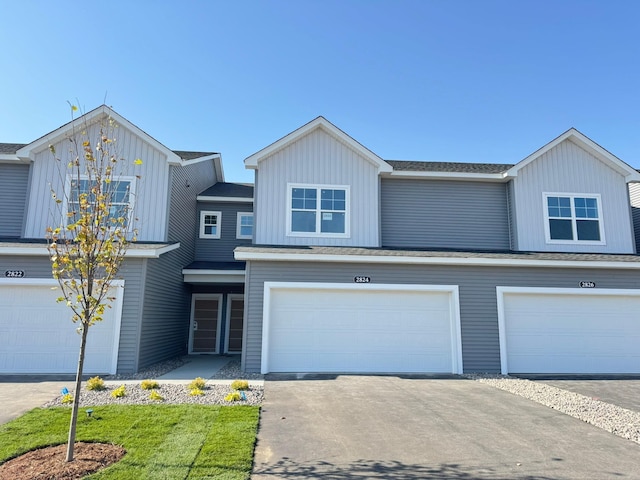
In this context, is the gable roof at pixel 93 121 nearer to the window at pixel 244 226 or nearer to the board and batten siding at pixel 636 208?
the window at pixel 244 226

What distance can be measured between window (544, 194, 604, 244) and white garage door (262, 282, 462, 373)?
185 inches

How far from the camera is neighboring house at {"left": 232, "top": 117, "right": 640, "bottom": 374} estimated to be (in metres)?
10.1

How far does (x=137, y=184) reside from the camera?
1127 cm

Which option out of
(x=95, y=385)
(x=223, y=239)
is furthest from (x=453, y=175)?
(x=95, y=385)

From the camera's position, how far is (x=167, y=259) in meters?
11.6

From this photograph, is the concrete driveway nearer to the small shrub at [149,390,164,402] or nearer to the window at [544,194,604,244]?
the small shrub at [149,390,164,402]

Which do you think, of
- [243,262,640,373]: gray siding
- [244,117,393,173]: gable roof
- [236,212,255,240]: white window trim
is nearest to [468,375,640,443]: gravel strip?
[243,262,640,373]: gray siding

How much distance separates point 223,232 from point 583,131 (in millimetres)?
13371

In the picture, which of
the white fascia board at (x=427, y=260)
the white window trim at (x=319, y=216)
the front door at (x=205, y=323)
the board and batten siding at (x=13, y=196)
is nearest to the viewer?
the white fascia board at (x=427, y=260)

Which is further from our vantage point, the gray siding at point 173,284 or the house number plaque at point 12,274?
the gray siding at point 173,284

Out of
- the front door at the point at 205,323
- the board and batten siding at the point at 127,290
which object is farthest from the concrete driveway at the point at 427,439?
the front door at the point at 205,323

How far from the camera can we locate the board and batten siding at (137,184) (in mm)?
11156

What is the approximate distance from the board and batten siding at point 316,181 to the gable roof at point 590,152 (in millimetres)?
4723

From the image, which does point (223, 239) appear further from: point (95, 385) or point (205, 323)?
point (95, 385)
